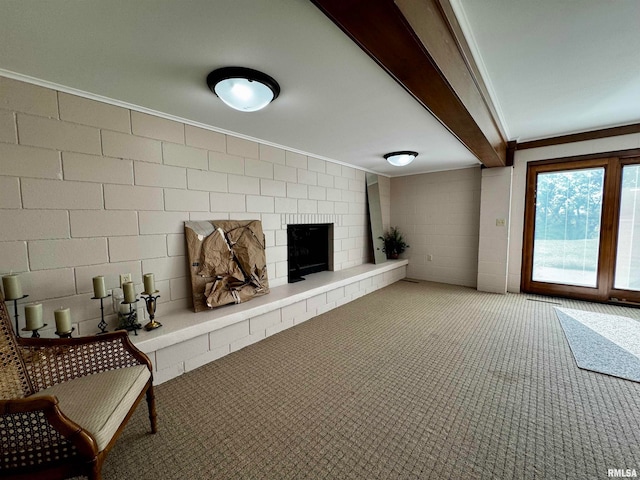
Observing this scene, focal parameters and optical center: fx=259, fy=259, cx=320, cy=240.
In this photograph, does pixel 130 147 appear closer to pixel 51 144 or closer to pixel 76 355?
pixel 51 144

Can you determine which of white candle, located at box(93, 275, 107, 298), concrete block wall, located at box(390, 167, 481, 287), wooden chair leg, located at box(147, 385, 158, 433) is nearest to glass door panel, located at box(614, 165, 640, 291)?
concrete block wall, located at box(390, 167, 481, 287)

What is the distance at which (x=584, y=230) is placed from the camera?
12.1 feet

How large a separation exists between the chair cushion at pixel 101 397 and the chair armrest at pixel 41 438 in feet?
0.19

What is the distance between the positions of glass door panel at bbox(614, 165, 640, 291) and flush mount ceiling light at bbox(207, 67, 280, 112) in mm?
4591

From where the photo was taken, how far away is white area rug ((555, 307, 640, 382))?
2104 millimetres

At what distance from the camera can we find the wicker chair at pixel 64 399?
932mm

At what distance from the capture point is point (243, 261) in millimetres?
2730

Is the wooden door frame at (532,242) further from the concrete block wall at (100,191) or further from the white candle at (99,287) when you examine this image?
the white candle at (99,287)

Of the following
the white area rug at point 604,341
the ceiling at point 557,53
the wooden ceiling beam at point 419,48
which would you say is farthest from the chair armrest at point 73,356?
the white area rug at point 604,341

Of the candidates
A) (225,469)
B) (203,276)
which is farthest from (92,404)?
(203,276)

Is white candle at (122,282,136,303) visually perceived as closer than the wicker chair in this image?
No

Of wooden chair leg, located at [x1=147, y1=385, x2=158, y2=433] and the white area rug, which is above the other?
wooden chair leg, located at [x1=147, y1=385, x2=158, y2=433]

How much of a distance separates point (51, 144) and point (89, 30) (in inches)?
36.3

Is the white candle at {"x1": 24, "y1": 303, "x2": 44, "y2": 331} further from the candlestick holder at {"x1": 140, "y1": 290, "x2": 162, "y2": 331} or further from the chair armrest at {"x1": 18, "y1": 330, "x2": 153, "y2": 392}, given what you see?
the candlestick holder at {"x1": 140, "y1": 290, "x2": 162, "y2": 331}
